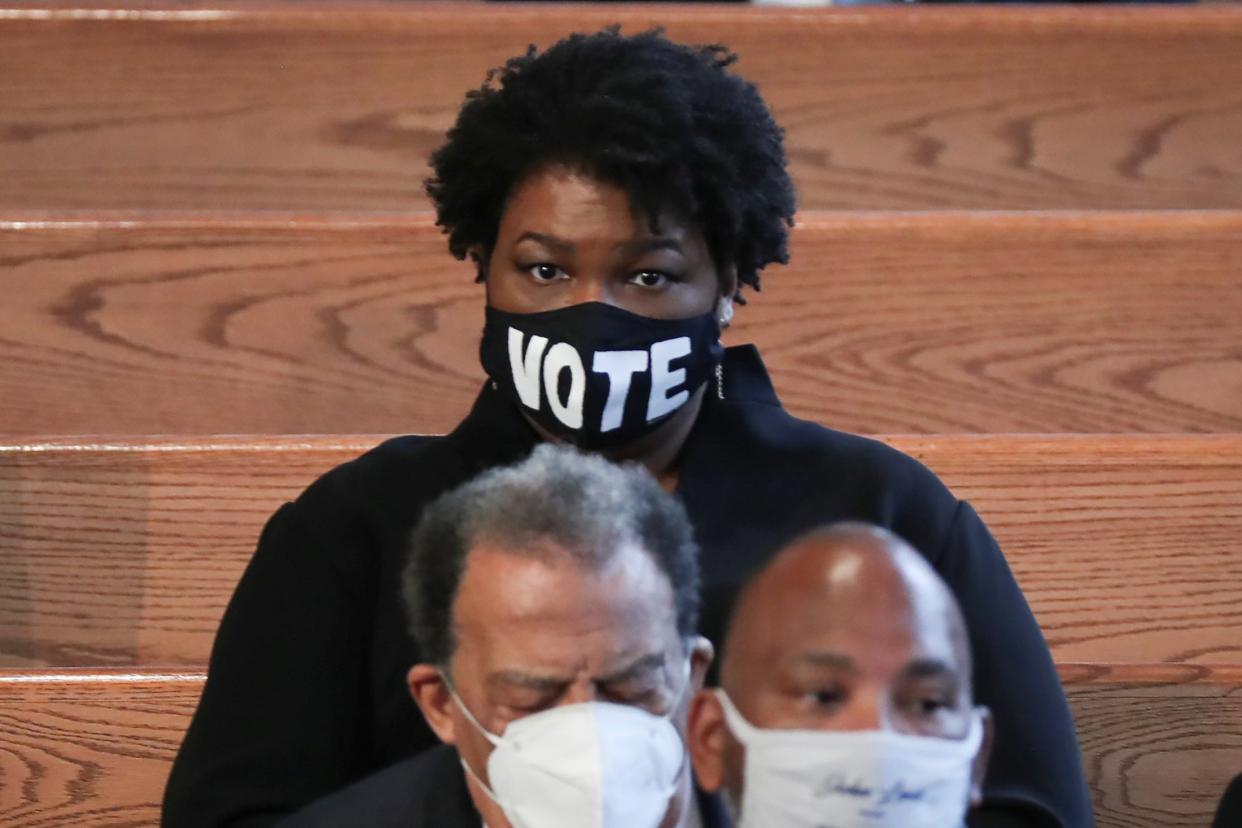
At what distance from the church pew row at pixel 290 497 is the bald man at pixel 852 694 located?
69 centimetres

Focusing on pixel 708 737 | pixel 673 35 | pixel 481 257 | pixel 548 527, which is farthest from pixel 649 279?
pixel 673 35

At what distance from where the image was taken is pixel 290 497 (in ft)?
5.07

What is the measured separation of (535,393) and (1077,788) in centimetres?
40

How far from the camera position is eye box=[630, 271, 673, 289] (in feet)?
3.98

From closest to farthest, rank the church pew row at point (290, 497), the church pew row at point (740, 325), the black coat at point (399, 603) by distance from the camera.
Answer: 1. the black coat at point (399, 603)
2. the church pew row at point (290, 497)
3. the church pew row at point (740, 325)

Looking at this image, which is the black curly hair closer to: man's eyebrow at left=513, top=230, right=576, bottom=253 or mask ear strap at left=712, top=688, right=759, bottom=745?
man's eyebrow at left=513, top=230, right=576, bottom=253

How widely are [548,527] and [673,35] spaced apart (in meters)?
1.06

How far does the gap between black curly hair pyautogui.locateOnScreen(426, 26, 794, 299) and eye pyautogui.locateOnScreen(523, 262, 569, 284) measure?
0.21ft

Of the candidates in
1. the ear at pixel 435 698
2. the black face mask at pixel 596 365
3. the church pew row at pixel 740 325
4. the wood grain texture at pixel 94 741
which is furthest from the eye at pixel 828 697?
the church pew row at pixel 740 325

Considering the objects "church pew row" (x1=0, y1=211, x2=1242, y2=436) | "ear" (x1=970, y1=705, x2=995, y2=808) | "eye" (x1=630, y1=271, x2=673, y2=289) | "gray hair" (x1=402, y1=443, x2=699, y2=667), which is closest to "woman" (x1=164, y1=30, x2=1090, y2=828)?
"eye" (x1=630, y1=271, x2=673, y2=289)

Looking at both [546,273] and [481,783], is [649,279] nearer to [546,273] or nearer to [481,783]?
[546,273]

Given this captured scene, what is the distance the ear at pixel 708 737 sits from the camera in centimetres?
88

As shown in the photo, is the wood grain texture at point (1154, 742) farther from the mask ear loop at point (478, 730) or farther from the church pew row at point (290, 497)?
the mask ear loop at point (478, 730)

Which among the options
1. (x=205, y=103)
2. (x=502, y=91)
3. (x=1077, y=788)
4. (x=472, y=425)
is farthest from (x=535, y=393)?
(x=205, y=103)
